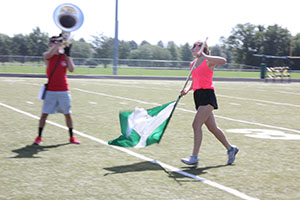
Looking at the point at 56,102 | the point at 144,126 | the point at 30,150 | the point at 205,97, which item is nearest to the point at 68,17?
the point at 56,102

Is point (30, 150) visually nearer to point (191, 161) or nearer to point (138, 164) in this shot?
point (138, 164)

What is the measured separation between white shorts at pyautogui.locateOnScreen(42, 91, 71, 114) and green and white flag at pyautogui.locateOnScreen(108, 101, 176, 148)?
114cm

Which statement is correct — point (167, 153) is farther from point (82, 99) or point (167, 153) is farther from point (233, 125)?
point (82, 99)

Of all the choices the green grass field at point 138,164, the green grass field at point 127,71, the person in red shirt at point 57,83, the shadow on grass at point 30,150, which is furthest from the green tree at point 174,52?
the shadow on grass at point 30,150

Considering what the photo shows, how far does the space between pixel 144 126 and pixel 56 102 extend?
A: 5.54 ft

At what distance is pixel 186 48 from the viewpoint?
372 feet

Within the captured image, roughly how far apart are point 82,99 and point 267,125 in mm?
7472

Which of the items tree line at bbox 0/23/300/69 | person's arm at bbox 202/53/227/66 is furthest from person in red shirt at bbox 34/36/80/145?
tree line at bbox 0/23/300/69

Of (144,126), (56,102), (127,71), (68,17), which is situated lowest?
(127,71)

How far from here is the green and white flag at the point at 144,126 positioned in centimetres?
679

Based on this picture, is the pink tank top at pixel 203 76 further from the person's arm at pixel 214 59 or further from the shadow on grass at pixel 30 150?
the shadow on grass at pixel 30 150

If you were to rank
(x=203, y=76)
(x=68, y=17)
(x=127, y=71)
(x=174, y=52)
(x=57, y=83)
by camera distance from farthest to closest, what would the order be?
1. (x=174, y=52)
2. (x=127, y=71)
3. (x=68, y=17)
4. (x=57, y=83)
5. (x=203, y=76)

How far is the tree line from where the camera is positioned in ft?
269

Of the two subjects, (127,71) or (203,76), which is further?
(127,71)
